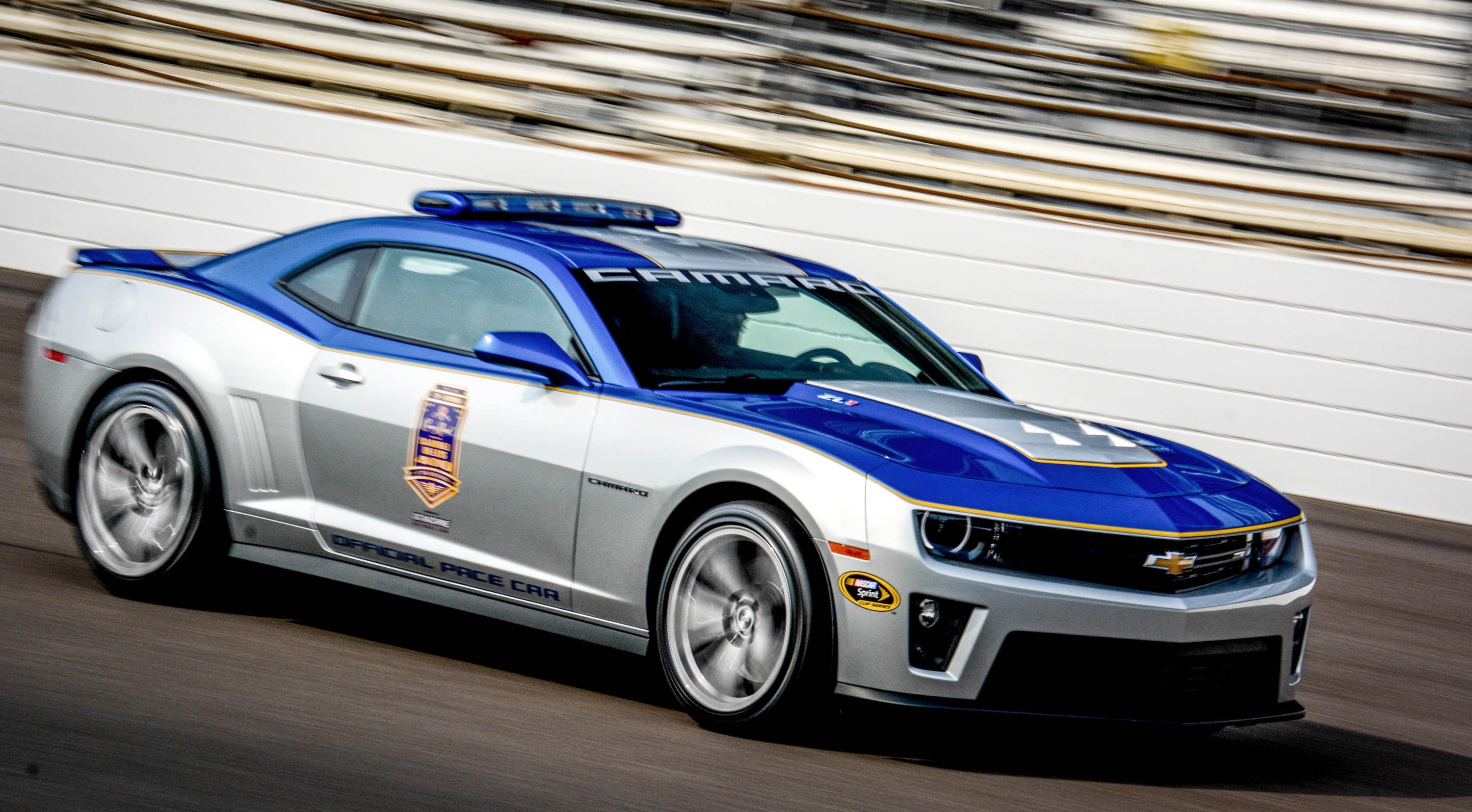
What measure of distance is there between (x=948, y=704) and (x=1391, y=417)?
736 centimetres

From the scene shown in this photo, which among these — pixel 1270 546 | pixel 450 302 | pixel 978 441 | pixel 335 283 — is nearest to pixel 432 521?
pixel 450 302

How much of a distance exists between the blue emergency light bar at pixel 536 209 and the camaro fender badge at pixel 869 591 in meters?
2.22

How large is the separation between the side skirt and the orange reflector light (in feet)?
2.26

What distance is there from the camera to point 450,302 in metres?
5.44

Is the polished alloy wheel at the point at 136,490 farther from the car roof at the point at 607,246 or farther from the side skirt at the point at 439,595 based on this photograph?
the car roof at the point at 607,246

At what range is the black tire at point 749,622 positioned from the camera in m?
4.38

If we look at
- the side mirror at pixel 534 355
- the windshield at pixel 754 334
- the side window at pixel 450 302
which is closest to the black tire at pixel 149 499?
the side window at pixel 450 302

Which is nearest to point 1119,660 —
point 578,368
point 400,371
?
point 578,368

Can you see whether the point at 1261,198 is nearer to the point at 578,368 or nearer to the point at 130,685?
the point at 578,368

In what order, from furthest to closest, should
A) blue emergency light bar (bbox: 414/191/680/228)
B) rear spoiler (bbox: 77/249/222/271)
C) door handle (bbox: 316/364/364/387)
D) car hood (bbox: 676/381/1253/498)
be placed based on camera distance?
rear spoiler (bbox: 77/249/222/271), blue emergency light bar (bbox: 414/191/680/228), door handle (bbox: 316/364/364/387), car hood (bbox: 676/381/1253/498)

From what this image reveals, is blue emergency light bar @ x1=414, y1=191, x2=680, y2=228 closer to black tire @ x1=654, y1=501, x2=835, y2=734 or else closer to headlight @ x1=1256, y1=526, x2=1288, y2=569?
black tire @ x1=654, y1=501, x2=835, y2=734

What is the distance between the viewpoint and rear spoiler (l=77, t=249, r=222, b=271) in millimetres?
6164

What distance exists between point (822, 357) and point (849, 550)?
4.05 ft

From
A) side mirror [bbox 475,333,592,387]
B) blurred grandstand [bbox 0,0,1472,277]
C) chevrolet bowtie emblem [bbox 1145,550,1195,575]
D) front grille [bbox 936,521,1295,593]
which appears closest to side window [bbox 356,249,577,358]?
side mirror [bbox 475,333,592,387]
